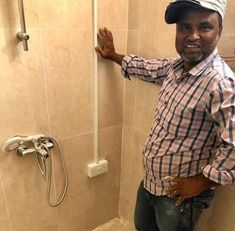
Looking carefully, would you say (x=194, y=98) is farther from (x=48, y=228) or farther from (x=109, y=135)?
(x=48, y=228)

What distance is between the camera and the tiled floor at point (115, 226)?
5.79ft

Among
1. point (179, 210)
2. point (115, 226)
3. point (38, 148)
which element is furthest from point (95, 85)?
point (115, 226)

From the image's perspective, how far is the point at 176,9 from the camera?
909mm

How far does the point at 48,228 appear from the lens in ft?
4.95

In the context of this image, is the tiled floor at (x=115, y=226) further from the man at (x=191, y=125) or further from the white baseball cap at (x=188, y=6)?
the white baseball cap at (x=188, y=6)

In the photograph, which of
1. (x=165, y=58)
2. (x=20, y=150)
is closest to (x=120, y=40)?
(x=165, y=58)

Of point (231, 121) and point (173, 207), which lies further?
point (173, 207)

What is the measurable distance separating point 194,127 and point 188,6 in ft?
1.46

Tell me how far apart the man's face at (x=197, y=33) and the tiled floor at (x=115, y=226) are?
4.40 ft

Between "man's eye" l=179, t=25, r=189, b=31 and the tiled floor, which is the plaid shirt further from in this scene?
the tiled floor

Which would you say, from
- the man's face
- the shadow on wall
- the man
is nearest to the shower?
the shadow on wall

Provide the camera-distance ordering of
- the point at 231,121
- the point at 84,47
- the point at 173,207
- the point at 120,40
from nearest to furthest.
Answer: the point at 231,121 → the point at 173,207 → the point at 84,47 → the point at 120,40

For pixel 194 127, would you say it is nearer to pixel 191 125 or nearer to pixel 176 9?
pixel 191 125

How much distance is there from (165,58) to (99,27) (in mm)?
389
